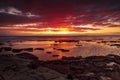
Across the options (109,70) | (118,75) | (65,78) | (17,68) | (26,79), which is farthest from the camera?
(109,70)

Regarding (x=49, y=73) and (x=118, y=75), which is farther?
(x=118, y=75)

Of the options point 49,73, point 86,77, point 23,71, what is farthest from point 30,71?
point 86,77

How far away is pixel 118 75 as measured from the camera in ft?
74.3

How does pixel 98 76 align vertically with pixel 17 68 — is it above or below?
below

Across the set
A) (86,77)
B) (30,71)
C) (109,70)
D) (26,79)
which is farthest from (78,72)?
(26,79)

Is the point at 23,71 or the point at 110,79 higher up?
the point at 23,71

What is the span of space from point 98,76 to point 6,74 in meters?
10.3

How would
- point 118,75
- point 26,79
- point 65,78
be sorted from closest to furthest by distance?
point 26,79
point 65,78
point 118,75

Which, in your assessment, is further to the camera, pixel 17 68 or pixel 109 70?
pixel 109 70

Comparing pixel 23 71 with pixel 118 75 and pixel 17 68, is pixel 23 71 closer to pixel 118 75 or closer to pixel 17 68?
pixel 17 68

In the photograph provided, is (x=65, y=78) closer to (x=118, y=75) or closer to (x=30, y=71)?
(x=30, y=71)

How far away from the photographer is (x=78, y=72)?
23.6 metres

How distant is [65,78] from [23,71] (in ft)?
14.5

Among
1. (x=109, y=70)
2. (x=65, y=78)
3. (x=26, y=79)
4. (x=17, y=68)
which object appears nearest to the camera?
(x=26, y=79)
